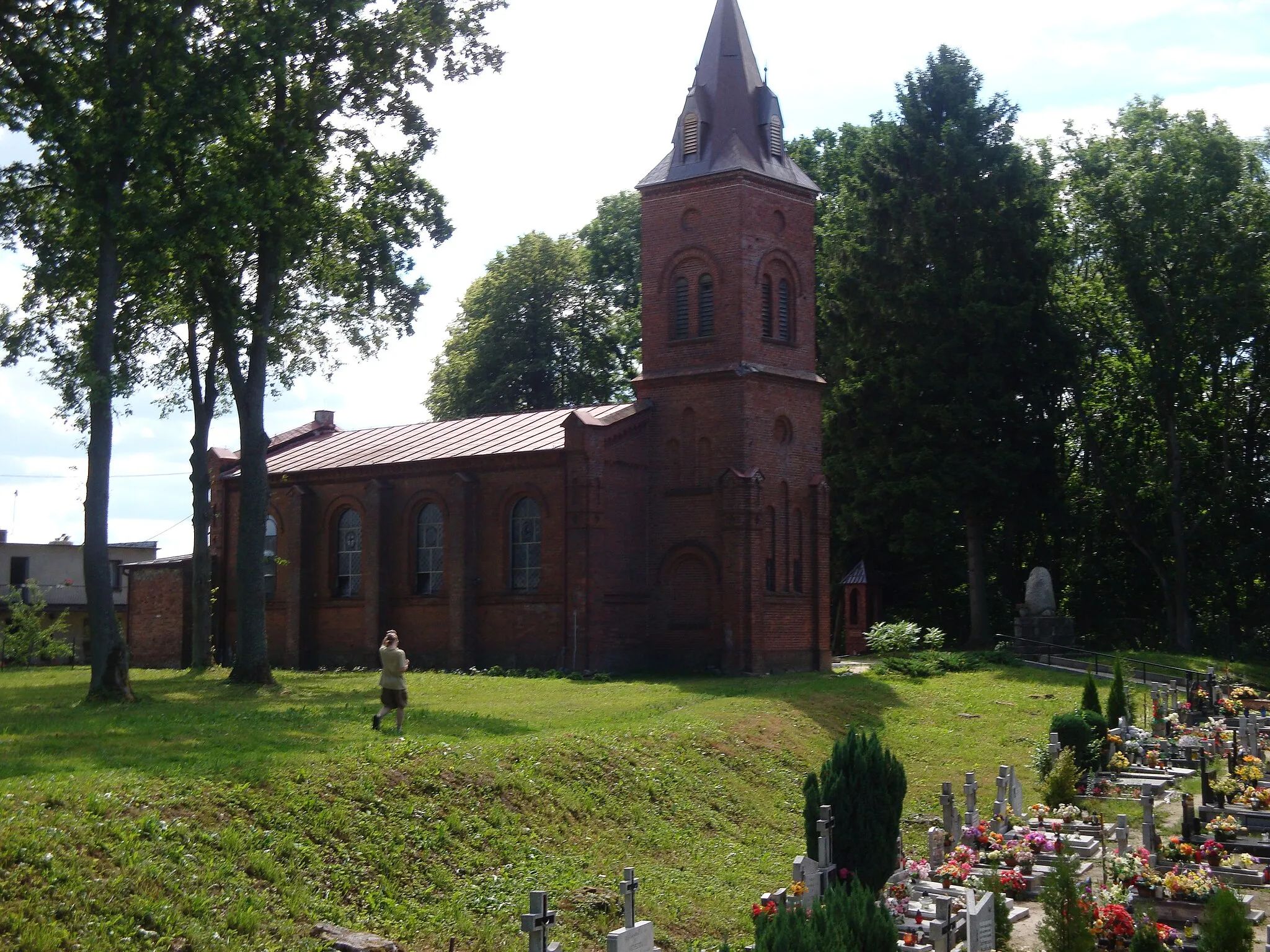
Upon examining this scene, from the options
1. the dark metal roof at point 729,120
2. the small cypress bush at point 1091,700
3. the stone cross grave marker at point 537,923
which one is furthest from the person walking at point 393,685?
the dark metal roof at point 729,120

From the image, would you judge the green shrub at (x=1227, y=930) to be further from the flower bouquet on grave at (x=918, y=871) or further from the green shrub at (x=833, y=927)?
the flower bouquet on grave at (x=918, y=871)

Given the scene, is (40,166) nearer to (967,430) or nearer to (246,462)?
(246,462)

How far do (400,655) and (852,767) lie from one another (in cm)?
700

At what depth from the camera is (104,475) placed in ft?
75.5

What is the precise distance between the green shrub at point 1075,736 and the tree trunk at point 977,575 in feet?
70.1

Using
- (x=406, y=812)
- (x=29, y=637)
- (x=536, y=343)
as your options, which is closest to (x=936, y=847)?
(x=406, y=812)

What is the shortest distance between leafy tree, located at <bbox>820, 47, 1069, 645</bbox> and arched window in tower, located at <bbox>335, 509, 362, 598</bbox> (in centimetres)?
1569

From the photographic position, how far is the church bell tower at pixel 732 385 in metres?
34.2

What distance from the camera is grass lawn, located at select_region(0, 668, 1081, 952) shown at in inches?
464

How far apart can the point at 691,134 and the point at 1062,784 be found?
22105 millimetres

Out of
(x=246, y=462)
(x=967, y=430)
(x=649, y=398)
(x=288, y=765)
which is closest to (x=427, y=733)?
(x=288, y=765)

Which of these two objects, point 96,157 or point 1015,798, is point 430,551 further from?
point 1015,798

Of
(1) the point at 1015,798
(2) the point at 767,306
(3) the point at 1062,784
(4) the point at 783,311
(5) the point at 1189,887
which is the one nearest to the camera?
(5) the point at 1189,887

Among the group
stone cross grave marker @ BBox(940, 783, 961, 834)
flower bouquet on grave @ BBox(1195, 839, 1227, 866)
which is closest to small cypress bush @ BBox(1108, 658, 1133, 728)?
stone cross grave marker @ BBox(940, 783, 961, 834)
